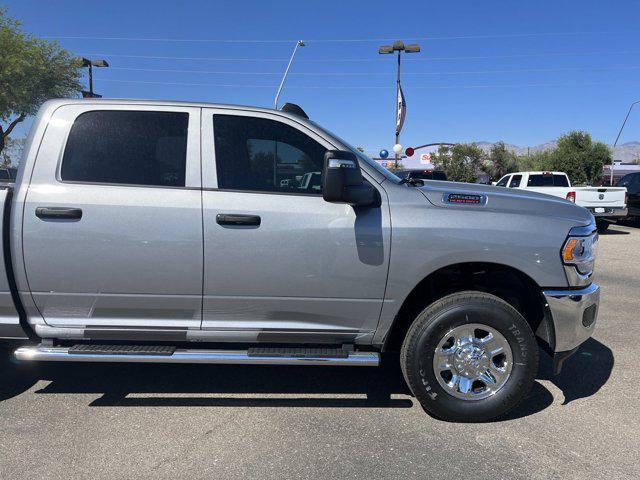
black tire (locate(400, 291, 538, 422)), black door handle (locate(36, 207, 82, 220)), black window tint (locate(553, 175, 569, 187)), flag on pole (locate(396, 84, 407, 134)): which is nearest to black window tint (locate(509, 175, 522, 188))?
black window tint (locate(553, 175, 569, 187))

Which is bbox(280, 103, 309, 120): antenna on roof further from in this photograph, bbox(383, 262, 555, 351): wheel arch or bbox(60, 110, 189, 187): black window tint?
bbox(383, 262, 555, 351): wheel arch

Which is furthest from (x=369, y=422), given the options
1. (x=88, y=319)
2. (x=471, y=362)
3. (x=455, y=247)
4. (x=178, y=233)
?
(x=88, y=319)

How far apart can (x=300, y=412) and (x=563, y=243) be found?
6.83 ft

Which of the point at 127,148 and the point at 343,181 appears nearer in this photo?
the point at 343,181

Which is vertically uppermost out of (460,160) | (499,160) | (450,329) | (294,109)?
(499,160)

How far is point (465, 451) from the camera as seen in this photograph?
9.74ft

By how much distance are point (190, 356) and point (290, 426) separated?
0.80 metres

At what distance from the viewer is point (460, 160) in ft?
154

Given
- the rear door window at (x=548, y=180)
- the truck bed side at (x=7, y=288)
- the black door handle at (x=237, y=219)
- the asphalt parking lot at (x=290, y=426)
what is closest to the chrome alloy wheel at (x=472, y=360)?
the asphalt parking lot at (x=290, y=426)

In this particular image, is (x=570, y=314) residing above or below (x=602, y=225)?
above

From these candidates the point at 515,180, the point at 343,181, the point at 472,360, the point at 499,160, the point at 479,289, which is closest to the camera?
the point at 343,181

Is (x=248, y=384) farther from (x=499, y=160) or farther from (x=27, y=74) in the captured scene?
(x=499, y=160)

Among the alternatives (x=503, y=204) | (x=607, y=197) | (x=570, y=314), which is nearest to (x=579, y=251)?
(x=570, y=314)

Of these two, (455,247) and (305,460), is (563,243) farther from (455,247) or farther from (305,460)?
(305,460)
